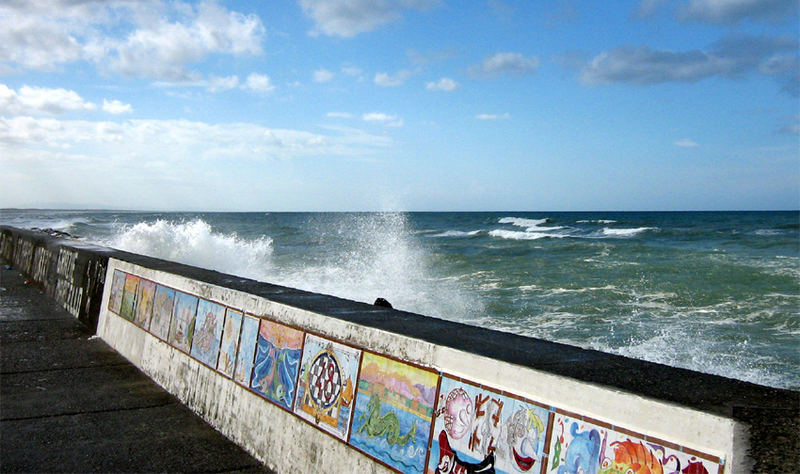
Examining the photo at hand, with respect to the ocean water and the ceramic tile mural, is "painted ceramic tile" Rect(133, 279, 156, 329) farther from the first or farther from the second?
the ocean water

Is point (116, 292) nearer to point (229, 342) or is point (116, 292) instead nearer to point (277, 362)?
point (229, 342)

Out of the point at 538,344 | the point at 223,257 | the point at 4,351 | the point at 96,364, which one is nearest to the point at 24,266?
the point at 4,351

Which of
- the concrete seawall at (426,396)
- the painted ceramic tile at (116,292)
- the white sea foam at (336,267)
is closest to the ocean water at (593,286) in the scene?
the white sea foam at (336,267)

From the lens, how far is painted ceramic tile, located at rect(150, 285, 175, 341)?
228 inches

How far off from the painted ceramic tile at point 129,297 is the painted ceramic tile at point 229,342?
238 centimetres

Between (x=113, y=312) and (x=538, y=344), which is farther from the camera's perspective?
(x=113, y=312)

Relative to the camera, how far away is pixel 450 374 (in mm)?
2992

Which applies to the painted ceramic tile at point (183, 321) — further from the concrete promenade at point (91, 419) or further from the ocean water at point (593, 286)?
the ocean water at point (593, 286)

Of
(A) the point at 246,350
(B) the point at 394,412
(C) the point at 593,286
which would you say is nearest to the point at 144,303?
(A) the point at 246,350

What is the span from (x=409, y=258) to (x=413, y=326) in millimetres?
20039

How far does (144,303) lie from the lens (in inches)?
254

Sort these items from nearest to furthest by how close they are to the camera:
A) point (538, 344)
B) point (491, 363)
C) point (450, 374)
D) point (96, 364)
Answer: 1. point (491, 363)
2. point (450, 374)
3. point (538, 344)
4. point (96, 364)

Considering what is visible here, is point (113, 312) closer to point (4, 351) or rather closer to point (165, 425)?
point (4, 351)

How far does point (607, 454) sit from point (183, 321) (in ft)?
13.6
